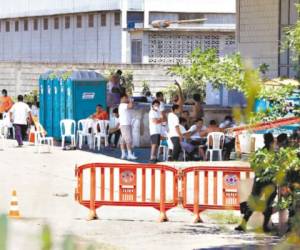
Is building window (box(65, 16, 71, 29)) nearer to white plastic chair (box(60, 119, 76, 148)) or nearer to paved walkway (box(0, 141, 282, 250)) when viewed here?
white plastic chair (box(60, 119, 76, 148))

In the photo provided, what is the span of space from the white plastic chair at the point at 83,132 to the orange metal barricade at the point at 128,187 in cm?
1173

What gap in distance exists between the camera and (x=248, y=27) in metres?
27.1

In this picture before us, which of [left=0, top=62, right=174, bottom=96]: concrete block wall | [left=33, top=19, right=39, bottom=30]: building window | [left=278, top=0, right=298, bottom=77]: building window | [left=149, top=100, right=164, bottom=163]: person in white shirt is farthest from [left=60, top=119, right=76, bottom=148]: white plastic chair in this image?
[left=33, top=19, right=39, bottom=30]: building window

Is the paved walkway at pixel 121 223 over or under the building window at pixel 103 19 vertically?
under

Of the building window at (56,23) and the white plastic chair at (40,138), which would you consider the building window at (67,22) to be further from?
the white plastic chair at (40,138)

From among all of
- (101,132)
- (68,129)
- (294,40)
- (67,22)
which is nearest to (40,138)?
(68,129)

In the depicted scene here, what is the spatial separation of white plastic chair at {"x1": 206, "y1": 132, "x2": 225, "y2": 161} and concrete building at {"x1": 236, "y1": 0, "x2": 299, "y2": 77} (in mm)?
2093

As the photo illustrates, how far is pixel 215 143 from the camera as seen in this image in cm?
2411

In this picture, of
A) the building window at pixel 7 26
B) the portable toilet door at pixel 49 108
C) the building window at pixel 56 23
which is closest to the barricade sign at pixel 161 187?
the portable toilet door at pixel 49 108

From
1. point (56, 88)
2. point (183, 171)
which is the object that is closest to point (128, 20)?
point (56, 88)

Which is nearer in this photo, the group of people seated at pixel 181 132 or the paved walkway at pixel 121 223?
the paved walkway at pixel 121 223

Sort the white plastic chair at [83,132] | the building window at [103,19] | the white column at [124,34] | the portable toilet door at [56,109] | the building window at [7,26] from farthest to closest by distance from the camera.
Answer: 1. the building window at [7,26]
2. the building window at [103,19]
3. the white column at [124,34]
4. the portable toilet door at [56,109]
5. the white plastic chair at [83,132]

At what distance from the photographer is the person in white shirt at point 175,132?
77.4ft

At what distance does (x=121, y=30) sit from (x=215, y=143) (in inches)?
946
